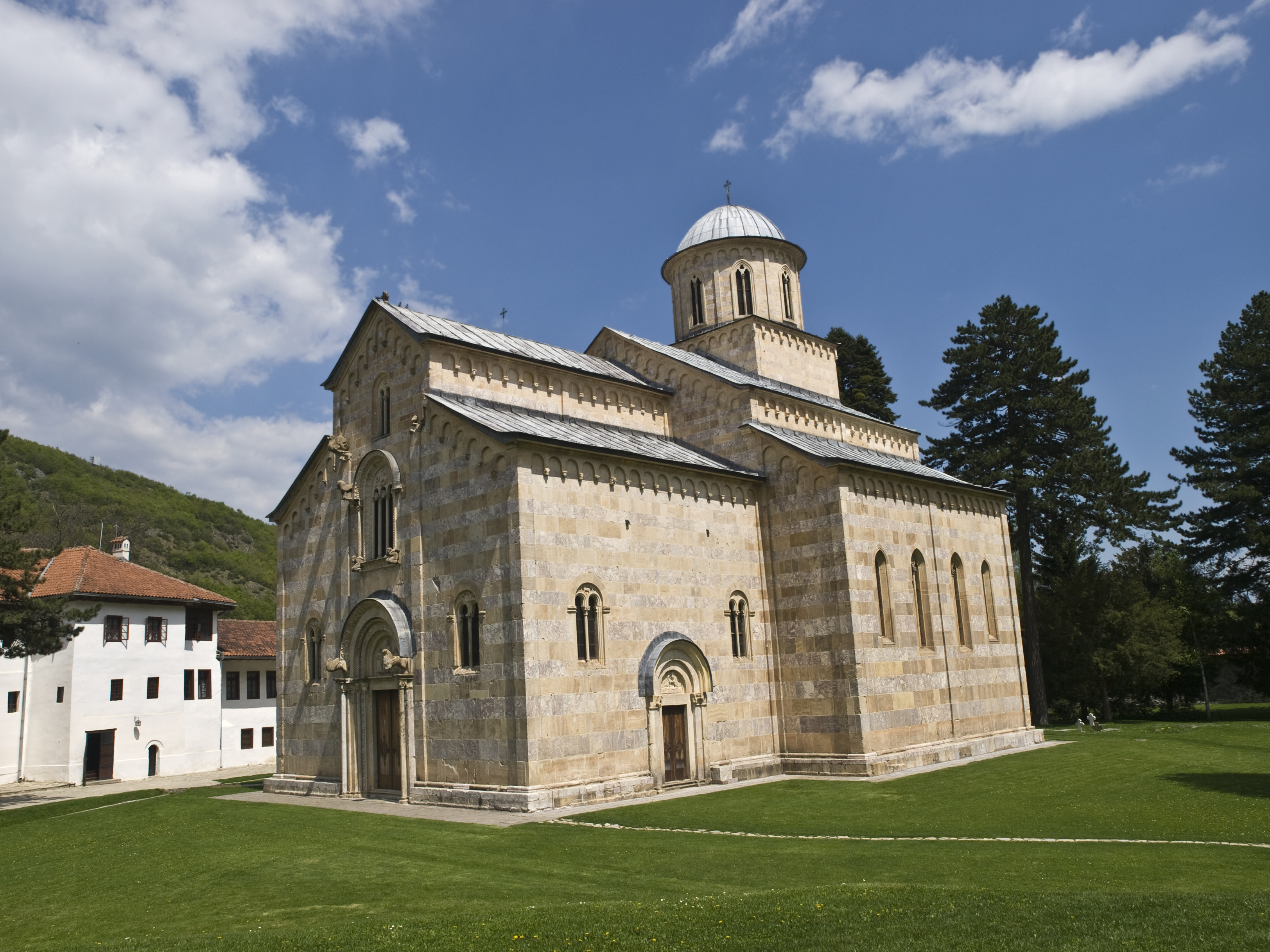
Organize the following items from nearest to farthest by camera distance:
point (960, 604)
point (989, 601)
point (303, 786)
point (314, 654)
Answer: point (303, 786)
point (314, 654)
point (960, 604)
point (989, 601)

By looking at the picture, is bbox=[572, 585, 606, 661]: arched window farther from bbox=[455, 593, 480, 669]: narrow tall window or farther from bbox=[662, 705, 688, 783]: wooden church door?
bbox=[662, 705, 688, 783]: wooden church door

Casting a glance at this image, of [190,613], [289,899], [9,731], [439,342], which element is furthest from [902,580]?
[9,731]

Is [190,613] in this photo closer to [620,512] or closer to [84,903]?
[620,512]

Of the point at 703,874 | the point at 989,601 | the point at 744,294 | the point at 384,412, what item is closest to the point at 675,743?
the point at 703,874

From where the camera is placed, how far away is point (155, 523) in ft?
260

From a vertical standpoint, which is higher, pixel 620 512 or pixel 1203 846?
pixel 620 512

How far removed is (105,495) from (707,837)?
252 feet

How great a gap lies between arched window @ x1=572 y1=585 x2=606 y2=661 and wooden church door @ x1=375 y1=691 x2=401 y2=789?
510cm

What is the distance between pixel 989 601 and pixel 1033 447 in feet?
48.1

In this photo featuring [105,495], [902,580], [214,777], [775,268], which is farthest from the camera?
[105,495]

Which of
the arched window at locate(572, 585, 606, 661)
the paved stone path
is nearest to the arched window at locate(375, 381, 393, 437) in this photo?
the arched window at locate(572, 585, 606, 661)

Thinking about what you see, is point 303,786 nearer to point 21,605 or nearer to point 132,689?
point 21,605

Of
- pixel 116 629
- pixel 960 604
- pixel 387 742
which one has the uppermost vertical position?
pixel 116 629

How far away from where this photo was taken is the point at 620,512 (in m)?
22.1
